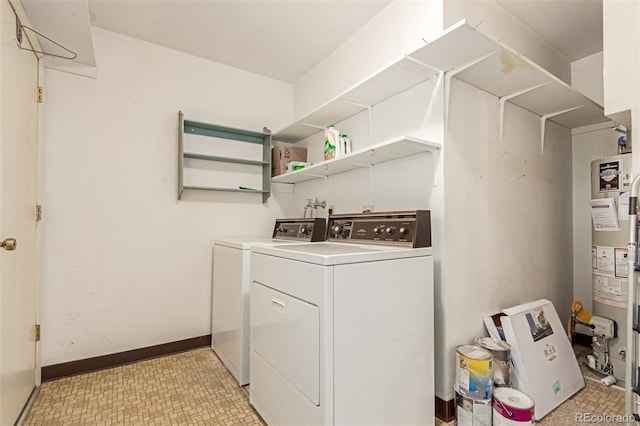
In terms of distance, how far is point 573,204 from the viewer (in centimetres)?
290

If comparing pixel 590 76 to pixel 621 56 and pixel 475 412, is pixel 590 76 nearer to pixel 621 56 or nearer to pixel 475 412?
pixel 621 56

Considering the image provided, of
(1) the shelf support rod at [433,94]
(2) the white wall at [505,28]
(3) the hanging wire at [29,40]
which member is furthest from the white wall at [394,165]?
(3) the hanging wire at [29,40]

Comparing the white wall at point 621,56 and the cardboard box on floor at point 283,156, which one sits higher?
the white wall at point 621,56

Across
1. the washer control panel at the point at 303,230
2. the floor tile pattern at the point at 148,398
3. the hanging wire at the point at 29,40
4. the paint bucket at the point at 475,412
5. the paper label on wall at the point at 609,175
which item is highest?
the hanging wire at the point at 29,40

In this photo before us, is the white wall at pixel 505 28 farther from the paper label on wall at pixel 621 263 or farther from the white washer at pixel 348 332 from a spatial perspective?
the paper label on wall at pixel 621 263

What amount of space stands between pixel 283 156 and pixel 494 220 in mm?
1973

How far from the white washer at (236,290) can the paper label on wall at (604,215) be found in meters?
2.12

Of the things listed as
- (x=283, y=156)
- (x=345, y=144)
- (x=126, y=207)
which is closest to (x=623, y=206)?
(x=345, y=144)

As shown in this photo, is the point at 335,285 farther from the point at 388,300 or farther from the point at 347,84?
the point at 347,84

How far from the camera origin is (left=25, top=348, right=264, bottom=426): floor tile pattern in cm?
176

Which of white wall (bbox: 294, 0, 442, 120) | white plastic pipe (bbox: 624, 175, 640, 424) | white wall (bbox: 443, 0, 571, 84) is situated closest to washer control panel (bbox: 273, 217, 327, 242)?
white wall (bbox: 294, 0, 442, 120)

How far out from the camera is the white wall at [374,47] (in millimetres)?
1902

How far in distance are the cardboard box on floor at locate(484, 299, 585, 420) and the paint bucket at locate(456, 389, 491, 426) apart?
1.17 ft

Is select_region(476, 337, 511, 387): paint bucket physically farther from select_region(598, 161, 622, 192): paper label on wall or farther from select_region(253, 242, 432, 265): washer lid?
select_region(598, 161, 622, 192): paper label on wall
